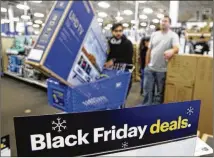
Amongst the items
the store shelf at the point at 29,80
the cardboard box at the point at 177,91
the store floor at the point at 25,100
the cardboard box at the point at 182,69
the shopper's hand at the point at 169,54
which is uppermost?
the shopper's hand at the point at 169,54

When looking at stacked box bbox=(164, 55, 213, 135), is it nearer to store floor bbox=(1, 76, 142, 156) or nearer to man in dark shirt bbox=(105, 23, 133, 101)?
man in dark shirt bbox=(105, 23, 133, 101)

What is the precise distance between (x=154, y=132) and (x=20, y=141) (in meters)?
0.32

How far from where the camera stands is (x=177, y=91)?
288 cm

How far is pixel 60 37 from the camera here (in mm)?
1779

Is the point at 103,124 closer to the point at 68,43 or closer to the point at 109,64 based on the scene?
the point at 68,43

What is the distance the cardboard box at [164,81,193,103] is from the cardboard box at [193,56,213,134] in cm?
11

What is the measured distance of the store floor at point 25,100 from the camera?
3743 mm

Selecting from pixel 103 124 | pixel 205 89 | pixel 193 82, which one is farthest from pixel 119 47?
pixel 103 124

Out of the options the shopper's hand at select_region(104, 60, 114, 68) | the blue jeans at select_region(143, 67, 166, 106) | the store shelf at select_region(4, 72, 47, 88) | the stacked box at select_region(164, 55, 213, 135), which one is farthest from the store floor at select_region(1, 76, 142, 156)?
the stacked box at select_region(164, 55, 213, 135)

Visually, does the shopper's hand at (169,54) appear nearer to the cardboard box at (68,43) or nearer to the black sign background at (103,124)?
the cardboard box at (68,43)

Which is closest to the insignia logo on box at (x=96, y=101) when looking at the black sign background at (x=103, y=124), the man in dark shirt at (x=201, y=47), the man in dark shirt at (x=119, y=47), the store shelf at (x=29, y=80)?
the man in dark shirt at (x=119, y=47)

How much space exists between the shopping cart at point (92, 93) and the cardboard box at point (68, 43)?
10 cm

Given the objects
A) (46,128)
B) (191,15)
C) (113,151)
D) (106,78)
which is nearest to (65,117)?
(46,128)

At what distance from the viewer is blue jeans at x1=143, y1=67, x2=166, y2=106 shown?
3.08 m
